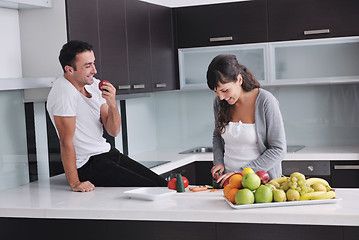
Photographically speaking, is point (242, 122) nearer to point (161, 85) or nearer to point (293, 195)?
point (293, 195)

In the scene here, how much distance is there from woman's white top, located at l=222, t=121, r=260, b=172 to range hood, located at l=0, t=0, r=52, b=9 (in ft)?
4.25

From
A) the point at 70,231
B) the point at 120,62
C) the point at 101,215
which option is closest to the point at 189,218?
the point at 101,215

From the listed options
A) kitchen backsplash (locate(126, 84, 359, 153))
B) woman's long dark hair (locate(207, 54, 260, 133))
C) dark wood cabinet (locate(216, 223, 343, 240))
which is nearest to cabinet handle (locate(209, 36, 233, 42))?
kitchen backsplash (locate(126, 84, 359, 153))

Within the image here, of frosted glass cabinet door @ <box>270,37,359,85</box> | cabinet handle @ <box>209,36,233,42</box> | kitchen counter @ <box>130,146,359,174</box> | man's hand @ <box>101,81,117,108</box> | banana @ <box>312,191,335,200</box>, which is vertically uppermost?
cabinet handle @ <box>209,36,233,42</box>

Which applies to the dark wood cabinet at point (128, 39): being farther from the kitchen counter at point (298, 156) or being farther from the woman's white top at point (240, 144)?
the woman's white top at point (240, 144)

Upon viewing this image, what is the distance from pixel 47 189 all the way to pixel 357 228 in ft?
5.83

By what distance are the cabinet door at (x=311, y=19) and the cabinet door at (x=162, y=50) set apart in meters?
0.89

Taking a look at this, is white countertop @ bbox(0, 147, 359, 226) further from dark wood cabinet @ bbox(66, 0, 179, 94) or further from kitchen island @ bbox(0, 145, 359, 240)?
dark wood cabinet @ bbox(66, 0, 179, 94)

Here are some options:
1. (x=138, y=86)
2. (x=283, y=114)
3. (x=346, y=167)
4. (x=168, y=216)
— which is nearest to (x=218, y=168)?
(x=168, y=216)

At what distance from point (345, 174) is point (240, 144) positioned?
1583mm

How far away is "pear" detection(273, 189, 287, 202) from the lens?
241 cm

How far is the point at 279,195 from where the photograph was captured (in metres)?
2.41

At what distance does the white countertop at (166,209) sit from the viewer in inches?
90.7

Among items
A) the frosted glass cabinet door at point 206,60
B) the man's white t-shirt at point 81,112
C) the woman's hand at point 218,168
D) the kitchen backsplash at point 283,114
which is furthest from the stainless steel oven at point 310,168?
the man's white t-shirt at point 81,112
